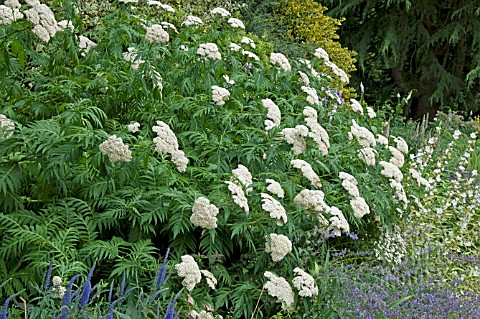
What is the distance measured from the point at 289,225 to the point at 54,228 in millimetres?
1305

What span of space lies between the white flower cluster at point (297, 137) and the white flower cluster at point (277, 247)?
62 centimetres

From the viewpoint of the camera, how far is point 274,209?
361 centimetres

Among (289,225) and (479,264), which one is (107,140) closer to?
(289,225)

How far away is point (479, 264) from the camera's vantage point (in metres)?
5.48

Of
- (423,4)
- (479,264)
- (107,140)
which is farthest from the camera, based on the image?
(423,4)

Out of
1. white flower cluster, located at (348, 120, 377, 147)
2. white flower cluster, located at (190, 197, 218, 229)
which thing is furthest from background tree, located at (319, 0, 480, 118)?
white flower cluster, located at (190, 197, 218, 229)

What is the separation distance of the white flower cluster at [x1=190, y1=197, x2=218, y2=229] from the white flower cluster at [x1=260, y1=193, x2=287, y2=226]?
13.0 inches

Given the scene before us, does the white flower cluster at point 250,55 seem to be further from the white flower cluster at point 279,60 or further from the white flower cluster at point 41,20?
the white flower cluster at point 41,20

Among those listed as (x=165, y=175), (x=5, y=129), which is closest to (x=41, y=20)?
(x=5, y=129)

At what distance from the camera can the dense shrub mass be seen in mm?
3232

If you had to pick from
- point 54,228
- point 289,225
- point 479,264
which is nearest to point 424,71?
point 479,264

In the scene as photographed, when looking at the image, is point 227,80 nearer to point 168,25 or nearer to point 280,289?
point 168,25

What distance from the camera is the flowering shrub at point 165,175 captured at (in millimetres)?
3275

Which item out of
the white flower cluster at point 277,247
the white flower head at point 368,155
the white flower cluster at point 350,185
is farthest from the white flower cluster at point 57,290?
the white flower head at point 368,155
